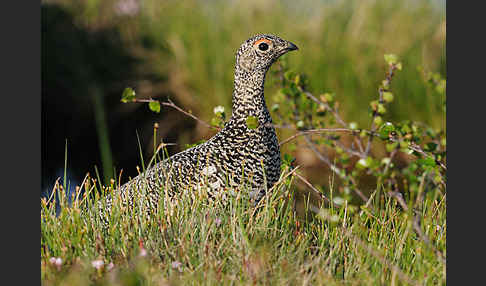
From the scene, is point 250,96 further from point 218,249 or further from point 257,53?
point 218,249

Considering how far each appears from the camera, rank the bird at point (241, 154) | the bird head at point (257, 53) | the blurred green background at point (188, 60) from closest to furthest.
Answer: the bird at point (241, 154), the bird head at point (257, 53), the blurred green background at point (188, 60)

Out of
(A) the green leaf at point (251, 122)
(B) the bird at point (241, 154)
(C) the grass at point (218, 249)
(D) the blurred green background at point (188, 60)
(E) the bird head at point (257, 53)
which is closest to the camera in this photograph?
(C) the grass at point (218, 249)

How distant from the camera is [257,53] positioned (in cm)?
330

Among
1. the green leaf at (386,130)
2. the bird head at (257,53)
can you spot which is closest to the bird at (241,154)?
the bird head at (257,53)

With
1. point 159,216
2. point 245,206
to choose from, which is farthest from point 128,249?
point 245,206

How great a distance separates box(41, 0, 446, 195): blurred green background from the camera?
24.1 feet

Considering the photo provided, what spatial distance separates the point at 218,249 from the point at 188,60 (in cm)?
576

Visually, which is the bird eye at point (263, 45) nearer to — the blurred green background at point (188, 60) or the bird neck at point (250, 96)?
the bird neck at point (250, 96)

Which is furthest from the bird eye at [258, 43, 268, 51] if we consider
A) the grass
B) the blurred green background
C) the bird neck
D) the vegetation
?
the blurred green background

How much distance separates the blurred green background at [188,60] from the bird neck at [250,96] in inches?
146

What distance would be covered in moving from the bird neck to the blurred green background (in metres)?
3.70

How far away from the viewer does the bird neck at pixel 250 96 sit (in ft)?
10.8

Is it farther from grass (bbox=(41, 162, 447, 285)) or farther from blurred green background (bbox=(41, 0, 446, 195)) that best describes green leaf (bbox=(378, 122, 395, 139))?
blurred green background (bbox=(41, 0, 446, 195))

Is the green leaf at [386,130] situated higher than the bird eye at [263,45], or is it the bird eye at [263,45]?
the bird eye at [263,45]
